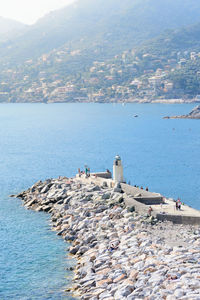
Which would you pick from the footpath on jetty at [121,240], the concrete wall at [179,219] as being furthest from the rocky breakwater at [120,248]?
the concrete wall at [179,219]

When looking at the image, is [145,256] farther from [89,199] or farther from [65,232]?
[89,199]

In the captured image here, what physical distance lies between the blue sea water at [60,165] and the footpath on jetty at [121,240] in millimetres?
1086

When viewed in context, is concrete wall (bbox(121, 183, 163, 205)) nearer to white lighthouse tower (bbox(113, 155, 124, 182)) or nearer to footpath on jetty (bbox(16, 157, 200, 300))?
footpath on jetty (bbox(16, 157, 200, 300))

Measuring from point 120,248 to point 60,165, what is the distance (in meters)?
31.9

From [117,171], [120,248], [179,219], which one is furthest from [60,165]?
[120,248]

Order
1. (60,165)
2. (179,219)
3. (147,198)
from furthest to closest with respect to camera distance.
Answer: (60,165), (147,198), (179,219)

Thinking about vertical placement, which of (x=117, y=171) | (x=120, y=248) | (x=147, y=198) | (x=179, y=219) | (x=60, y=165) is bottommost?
(x=60, y=165)

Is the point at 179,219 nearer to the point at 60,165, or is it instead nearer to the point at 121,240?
the point at 121,240

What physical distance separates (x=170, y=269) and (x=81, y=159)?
3969cm

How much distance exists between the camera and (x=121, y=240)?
23.0 metres

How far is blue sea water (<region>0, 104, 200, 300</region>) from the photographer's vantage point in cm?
2255

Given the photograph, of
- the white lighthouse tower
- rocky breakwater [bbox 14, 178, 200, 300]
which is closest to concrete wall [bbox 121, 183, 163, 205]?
rocky breakwater [bbox 14, 178, 200, 300]

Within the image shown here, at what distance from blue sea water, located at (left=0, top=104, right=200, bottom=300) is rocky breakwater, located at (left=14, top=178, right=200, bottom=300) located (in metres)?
0.99

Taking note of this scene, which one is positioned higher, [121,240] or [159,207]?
[159,207]
